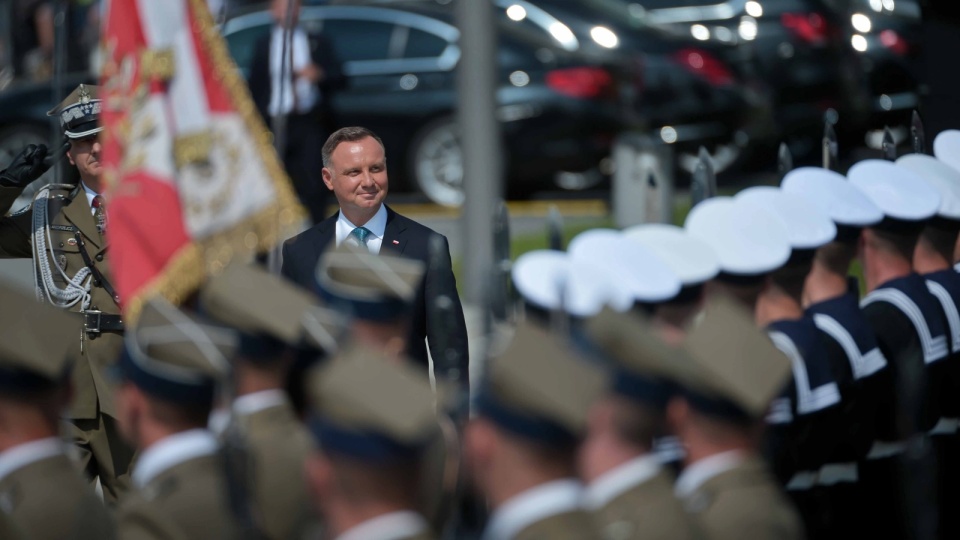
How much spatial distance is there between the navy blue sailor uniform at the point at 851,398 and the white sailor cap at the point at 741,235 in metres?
0.30

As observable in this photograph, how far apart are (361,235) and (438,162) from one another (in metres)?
7.89

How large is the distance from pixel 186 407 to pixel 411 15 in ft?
33.5

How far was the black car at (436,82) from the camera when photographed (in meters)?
13.9

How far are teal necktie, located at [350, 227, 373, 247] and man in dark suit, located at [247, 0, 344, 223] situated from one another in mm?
5010

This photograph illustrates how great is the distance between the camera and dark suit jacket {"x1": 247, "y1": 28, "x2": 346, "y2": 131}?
11.4m

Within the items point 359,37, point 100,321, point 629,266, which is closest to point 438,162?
point 359,37

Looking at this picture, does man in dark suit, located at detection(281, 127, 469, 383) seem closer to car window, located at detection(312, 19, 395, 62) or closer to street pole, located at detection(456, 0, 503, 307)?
street pole, located at detection(456, 0, 503, 307)

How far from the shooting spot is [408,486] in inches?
140

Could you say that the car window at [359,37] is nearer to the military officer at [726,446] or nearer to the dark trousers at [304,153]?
the dark trousers at [304,153]

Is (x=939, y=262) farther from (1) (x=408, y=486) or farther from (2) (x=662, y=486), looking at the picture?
(1) (x=408, y=486)

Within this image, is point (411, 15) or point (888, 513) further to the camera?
point (411, 15)

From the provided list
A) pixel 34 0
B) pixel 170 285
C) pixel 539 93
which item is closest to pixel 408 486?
pixel 170 285

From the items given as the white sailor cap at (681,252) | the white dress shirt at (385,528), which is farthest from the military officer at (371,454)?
the white sailor cap at (681,252)

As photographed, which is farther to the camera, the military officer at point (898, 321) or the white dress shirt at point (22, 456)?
the military officer at point (898, 321)
